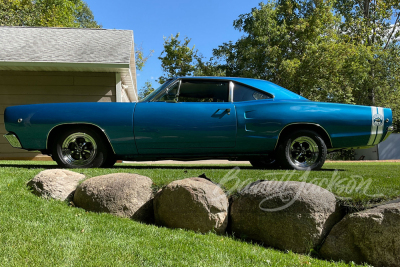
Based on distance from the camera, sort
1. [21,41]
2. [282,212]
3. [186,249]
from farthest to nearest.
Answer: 1. [21,41]
2. [282,212]
3. [186,249]

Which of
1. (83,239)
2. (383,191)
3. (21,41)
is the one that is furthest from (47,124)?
(21,41)

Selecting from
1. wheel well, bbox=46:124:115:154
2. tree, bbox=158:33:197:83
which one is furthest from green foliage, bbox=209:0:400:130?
wheel well, bbox=46:124:115:154

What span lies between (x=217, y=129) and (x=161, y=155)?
868 mm

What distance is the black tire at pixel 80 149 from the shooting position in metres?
4.48

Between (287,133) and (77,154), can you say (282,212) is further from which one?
(77,154)

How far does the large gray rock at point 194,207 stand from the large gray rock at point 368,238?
1.03m

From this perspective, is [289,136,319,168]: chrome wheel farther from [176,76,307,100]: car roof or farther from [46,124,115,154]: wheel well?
[46,124,115,154]: wheel well

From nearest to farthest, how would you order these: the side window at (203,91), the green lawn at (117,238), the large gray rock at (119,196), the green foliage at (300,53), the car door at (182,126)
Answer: the green lawn at (117,238) → the large gray rock at (119,196) → the car door at (182,126) → the side window at (203,91) → the green foliage at (300,53)

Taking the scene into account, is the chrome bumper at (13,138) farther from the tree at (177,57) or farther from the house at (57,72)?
the tree at (177,57)

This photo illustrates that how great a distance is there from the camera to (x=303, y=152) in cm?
461

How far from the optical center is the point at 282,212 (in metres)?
3.12

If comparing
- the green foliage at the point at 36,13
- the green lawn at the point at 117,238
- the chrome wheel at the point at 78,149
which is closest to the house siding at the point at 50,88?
the chrome wheel at the point at 78,149

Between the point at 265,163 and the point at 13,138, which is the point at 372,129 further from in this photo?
the point at 13,138

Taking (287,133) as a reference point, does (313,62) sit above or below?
above
